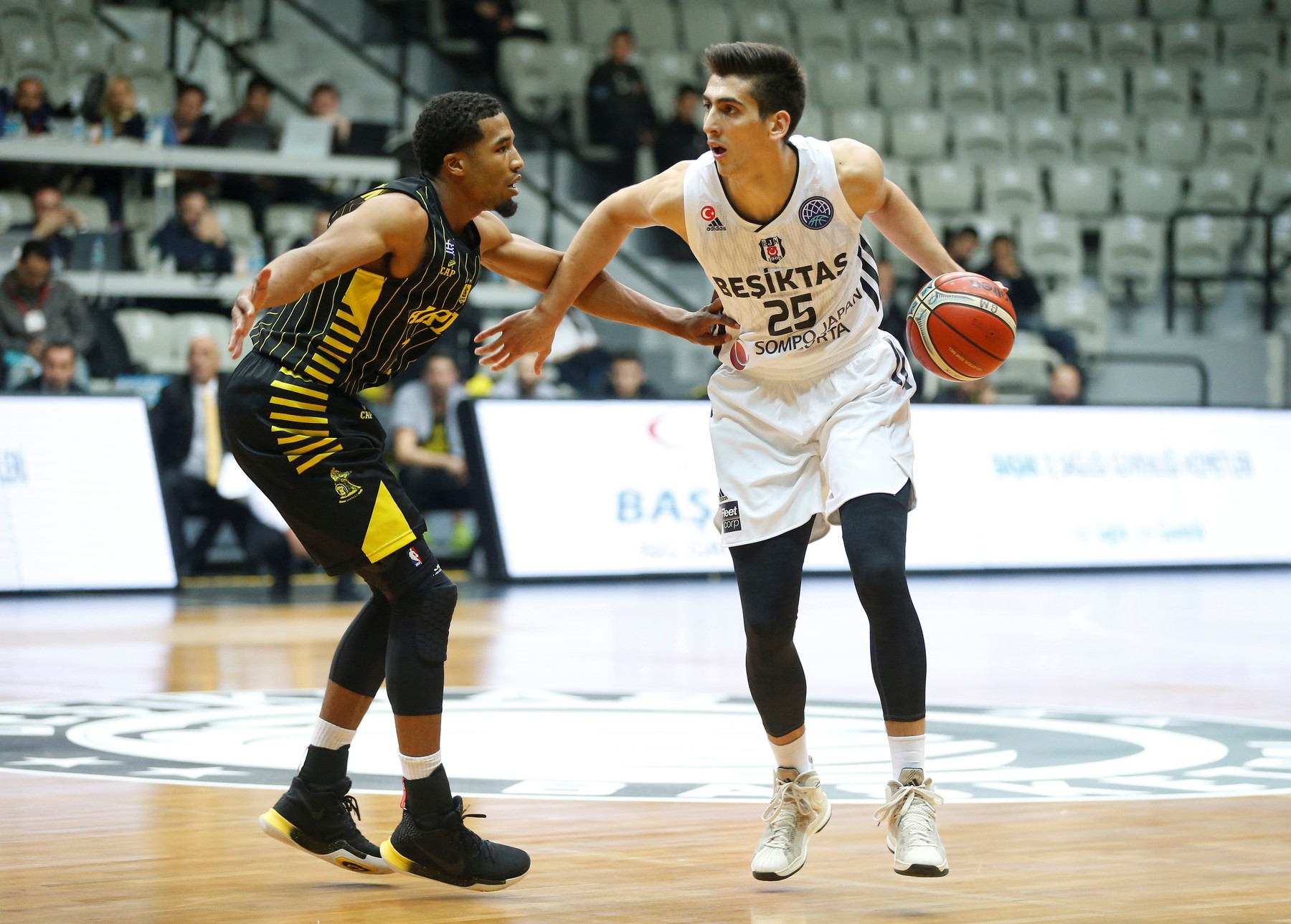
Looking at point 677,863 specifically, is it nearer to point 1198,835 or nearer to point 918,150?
point 1198,835

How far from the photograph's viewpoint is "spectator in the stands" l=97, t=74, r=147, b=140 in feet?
50.4

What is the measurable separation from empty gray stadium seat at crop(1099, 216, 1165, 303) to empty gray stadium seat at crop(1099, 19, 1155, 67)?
3023 millimetres

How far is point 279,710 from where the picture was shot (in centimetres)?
697

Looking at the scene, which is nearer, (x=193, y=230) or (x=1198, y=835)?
(x=1198, y=835)

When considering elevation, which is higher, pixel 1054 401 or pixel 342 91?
pixel 342 91

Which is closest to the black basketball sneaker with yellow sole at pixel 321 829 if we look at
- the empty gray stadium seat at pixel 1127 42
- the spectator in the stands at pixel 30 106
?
the spectator in the stands at pixel 30 106

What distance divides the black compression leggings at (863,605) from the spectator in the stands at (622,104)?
13.5 metres

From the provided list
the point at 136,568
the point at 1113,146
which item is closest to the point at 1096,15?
the point at 1113,146

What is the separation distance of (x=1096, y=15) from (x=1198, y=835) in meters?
18.9

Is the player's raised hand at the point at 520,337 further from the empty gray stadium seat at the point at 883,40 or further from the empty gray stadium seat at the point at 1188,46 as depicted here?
the empty gray stadium seat at the point at 1188,46

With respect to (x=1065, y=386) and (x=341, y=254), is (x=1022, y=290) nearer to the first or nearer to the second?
(x=1065, y=386)

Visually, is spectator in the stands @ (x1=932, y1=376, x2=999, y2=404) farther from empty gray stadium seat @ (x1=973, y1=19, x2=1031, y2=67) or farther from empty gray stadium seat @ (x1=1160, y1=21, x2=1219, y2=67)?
empty gray stadium seat @ (x1=1160, y1=21, x2=1219, y2=67)

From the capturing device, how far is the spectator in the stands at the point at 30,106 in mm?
15055

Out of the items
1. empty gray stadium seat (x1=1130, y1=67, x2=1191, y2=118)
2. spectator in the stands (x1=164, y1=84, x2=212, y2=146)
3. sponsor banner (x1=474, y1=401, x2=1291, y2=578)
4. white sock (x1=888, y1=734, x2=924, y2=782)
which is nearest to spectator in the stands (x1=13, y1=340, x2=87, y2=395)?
sponsor banner (x1=474, y1=401, x2=1291, y2=578)
